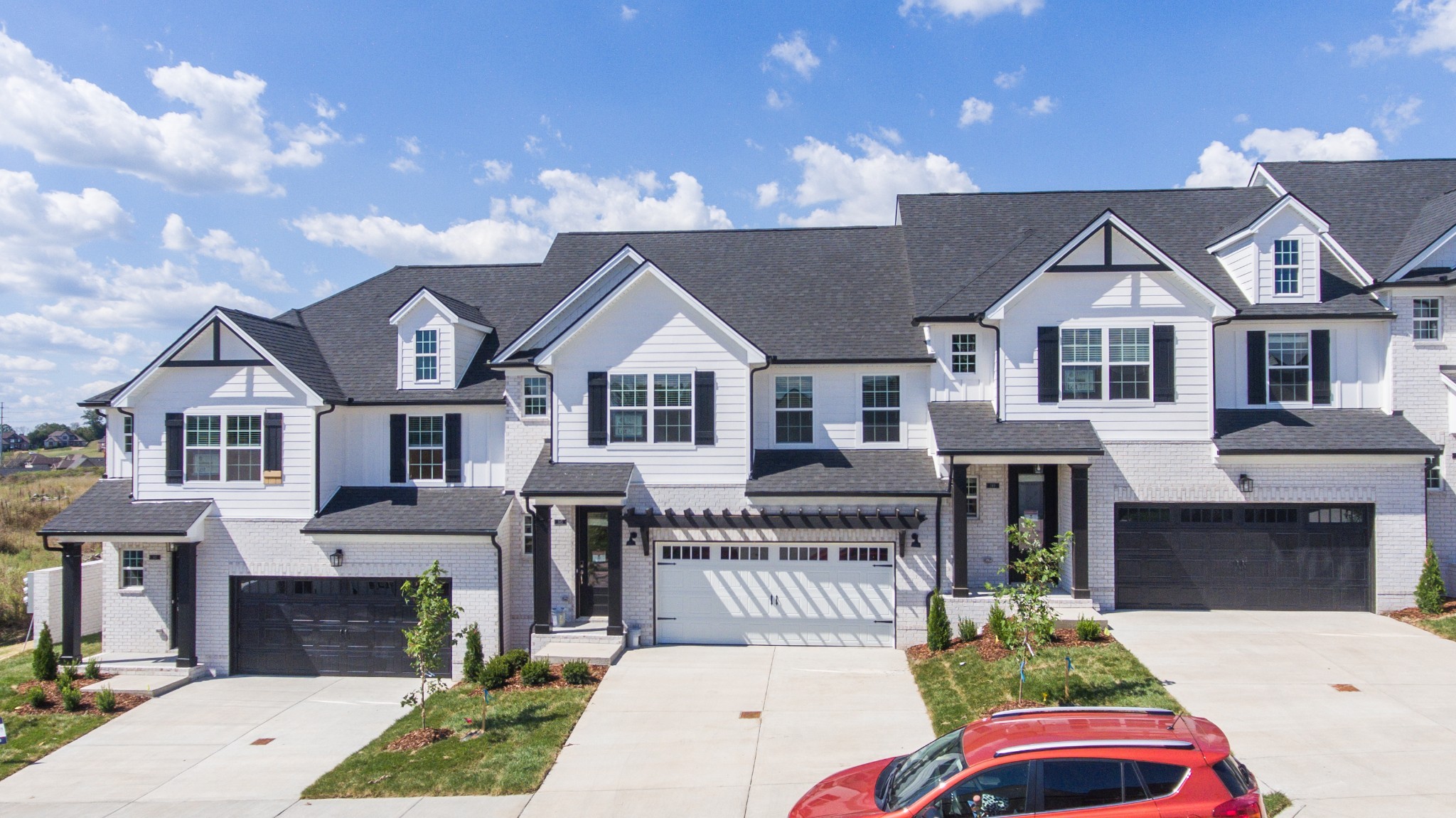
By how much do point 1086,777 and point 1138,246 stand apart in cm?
1369

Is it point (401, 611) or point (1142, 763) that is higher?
point (1142, 763)

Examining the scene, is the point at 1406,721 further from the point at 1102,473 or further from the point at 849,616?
the point at 849,616

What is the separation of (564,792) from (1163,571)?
13446 millimetres

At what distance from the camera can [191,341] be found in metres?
19.5

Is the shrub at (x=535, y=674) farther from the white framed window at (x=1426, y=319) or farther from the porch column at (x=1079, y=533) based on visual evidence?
the white framed window at (x=1426, y=319)

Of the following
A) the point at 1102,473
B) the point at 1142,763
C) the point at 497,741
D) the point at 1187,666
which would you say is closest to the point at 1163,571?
the point at 1102,473

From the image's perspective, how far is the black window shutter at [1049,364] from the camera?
18.6 meters

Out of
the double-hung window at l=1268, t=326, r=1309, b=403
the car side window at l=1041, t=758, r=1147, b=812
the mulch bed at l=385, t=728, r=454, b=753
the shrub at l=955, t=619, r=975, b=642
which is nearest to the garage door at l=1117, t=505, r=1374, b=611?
the double-hung window at l=1268, t=326, r=1309, b=403

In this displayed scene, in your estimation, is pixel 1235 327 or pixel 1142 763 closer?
A: pixel 1142 763

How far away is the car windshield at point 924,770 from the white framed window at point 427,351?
15.0 m

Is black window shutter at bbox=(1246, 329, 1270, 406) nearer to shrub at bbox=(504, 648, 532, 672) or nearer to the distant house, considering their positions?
shrub at bbox=(504, 648, 532, 672)

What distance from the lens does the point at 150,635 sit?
20.4 metres

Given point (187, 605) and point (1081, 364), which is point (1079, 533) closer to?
point (1081, 364)

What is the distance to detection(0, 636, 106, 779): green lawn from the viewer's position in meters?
14.9
